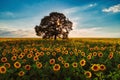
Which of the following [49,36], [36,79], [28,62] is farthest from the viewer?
[49,36]

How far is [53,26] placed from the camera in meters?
37.5

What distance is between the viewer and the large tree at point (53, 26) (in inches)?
1470

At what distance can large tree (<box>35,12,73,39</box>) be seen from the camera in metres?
37.3

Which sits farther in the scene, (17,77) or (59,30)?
(59,30)

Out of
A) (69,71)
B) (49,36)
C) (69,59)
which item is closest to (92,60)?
(69,59)

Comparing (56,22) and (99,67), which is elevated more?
(56,22)

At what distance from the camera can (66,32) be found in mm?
38062

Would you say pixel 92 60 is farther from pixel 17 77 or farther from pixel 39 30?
pixel 39 30

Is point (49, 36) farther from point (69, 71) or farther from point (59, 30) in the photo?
point (69, 71)

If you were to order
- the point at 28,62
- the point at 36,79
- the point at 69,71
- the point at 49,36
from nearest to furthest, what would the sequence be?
the point at 36,79 < the point at 69,71 < the point at 28,62 < the point at 49,36

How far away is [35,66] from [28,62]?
1.35 metres

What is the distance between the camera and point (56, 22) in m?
37.6

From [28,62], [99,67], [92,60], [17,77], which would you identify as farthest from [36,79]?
[92,60]

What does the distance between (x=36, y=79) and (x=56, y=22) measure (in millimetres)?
31436
